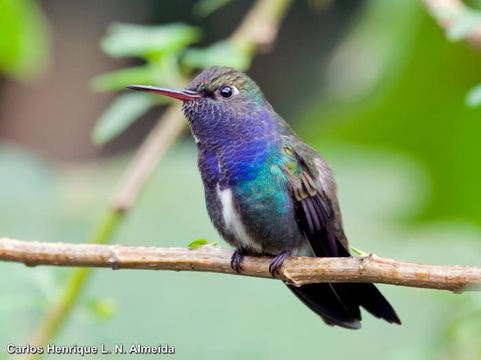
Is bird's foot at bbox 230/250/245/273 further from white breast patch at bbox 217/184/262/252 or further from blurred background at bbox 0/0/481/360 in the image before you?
blurred background at bbox 0/0/481/360

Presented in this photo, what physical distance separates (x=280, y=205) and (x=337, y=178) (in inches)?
104

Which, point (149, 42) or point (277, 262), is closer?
point (277, 262)

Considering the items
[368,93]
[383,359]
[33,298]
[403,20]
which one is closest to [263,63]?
[368,93]

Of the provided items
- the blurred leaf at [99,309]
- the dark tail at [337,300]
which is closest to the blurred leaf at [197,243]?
the blurred leaf at [99,309]

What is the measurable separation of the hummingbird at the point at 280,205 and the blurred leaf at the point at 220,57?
0.15 m

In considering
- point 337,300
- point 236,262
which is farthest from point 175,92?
point 337,300

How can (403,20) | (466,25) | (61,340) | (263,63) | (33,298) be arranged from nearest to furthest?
1. (466,25)
2. (33,298)
3. (61,340)
4. (403,20)
5. (263,63)

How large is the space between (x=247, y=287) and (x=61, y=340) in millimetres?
1038

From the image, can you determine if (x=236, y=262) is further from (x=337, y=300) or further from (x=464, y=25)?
(x=464, y=25)

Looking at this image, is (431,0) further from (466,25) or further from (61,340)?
(61,340)

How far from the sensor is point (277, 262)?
2.70 m

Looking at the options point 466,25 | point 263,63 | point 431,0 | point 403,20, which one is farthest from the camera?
point 263,63

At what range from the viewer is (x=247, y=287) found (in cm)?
466

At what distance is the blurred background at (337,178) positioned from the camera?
439cm
